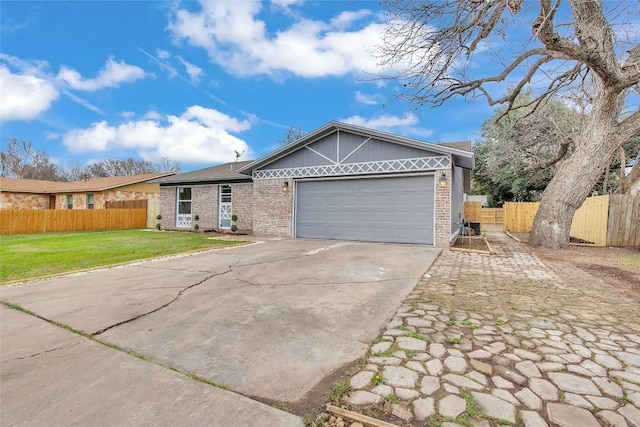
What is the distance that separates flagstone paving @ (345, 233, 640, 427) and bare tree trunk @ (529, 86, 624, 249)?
624 cm

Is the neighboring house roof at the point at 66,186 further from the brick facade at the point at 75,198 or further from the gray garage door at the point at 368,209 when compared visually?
the gray garage door at the point at 368,209

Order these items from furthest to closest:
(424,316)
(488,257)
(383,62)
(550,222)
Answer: (550,222) < (488,257) < (383,62) < (424,316)

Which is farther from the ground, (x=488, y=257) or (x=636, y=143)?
(x=636, y=143)

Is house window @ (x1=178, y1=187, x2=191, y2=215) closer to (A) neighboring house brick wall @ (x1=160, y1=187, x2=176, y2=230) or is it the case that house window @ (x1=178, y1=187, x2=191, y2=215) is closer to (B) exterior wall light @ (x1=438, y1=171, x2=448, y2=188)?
(A) neighboring house brick wall @ (x1=160, y1=187, x2=176, y2=230)

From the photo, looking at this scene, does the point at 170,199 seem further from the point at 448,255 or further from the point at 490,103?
the point at 490,103

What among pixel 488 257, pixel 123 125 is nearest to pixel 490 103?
pixel 488 257

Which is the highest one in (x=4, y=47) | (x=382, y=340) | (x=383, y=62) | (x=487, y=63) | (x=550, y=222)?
(x=4, y=47)

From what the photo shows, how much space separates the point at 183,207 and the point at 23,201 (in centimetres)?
1486

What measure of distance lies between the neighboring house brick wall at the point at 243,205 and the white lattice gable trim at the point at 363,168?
1.63 metres

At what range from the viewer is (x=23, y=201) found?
71.6 ft

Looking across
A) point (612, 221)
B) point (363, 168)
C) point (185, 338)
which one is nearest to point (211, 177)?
point (363, 168)

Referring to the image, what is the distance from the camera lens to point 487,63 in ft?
23.5

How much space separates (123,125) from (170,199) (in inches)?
409

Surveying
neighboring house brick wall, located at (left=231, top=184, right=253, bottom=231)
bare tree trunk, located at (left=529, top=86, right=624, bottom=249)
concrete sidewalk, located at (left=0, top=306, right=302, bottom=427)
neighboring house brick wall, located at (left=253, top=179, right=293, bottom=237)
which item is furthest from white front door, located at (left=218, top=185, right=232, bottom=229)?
bare tree trunk, located at (left=529, top=86, right=624, bottom=249)
